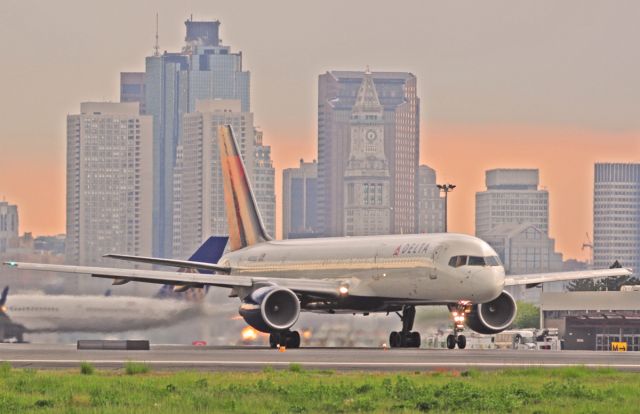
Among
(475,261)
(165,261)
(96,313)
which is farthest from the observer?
(96,313)

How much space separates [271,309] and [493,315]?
31.1 feet

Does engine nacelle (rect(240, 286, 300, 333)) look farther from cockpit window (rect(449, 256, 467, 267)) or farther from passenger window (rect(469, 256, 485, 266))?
passenger window (rect(469, 256, 485, 266))

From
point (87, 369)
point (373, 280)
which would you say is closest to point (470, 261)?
point (373, 280)

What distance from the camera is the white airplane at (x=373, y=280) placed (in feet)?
252

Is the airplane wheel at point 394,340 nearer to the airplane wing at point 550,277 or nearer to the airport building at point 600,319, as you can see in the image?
the airplane wing at point 550,277

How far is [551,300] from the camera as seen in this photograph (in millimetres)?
175750

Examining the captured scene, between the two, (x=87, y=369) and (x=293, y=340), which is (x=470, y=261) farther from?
A: (x=87, y=369)

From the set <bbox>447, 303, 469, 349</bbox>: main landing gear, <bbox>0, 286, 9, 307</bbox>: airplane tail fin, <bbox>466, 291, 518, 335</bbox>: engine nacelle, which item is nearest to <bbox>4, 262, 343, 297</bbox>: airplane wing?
<bbox>466, 291, 518, 335</bbox>: engine nacelle

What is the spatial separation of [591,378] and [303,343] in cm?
4350

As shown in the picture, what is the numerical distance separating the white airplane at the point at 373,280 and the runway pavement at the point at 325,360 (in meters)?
8.43

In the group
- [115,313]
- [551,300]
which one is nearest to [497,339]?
[551,300]

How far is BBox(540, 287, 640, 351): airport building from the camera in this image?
483 feet

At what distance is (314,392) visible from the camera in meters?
42.7

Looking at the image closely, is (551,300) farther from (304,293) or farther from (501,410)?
(501,410)
